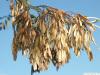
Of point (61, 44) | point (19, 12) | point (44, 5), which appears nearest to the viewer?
point (61, 44)

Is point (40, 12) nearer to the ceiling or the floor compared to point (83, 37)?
nearer to the ceiling

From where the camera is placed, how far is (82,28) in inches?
353

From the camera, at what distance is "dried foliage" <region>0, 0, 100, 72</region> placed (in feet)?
27.9

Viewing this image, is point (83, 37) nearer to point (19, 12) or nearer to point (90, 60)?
point (90, 60)

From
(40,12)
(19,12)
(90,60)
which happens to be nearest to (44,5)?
(40,12)

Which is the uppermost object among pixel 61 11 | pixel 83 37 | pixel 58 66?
pixel 61 11

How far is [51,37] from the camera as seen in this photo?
8547mm

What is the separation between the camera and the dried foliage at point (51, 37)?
A: 27.9 ft

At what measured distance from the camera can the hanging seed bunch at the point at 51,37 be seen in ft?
27.9

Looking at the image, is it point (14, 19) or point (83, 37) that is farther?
point (14, 19)

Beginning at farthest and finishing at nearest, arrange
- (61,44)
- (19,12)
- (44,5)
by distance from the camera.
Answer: (19,12), (44,5), (61,44)

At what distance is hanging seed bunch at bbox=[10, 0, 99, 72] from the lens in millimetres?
8516

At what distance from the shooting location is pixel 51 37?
855 centimetres

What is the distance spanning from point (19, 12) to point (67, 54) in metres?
1.92
